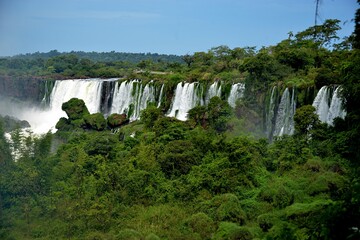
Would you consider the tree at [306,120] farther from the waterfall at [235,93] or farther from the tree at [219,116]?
the waterfall at [235,93]

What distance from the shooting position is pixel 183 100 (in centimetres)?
2559

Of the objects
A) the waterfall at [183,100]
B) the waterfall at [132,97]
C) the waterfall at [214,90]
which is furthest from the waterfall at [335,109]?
the waterfall at [132,97]

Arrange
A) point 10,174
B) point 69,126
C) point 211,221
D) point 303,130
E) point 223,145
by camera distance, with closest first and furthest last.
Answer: point 211,221
point 10,174
point 223,145
point 303,130
point 69,126

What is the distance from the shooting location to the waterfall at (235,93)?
22734mm

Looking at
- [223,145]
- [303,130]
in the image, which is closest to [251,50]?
[303,130]

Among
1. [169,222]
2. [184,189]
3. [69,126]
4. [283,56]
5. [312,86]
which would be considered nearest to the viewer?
[169,222]

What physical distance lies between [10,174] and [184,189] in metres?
5.68

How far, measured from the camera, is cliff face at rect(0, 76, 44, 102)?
36.3 metres

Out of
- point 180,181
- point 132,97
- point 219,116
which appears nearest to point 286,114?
point 219,116

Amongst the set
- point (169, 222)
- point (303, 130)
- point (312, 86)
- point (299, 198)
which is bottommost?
point (169, 222)

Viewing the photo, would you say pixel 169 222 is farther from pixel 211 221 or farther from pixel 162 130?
pixel 162 130

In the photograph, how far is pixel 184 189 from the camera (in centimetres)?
1284

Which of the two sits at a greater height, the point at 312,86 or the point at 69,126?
the point at 312,86

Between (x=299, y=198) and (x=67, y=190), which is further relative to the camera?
(x=67, y=190)
